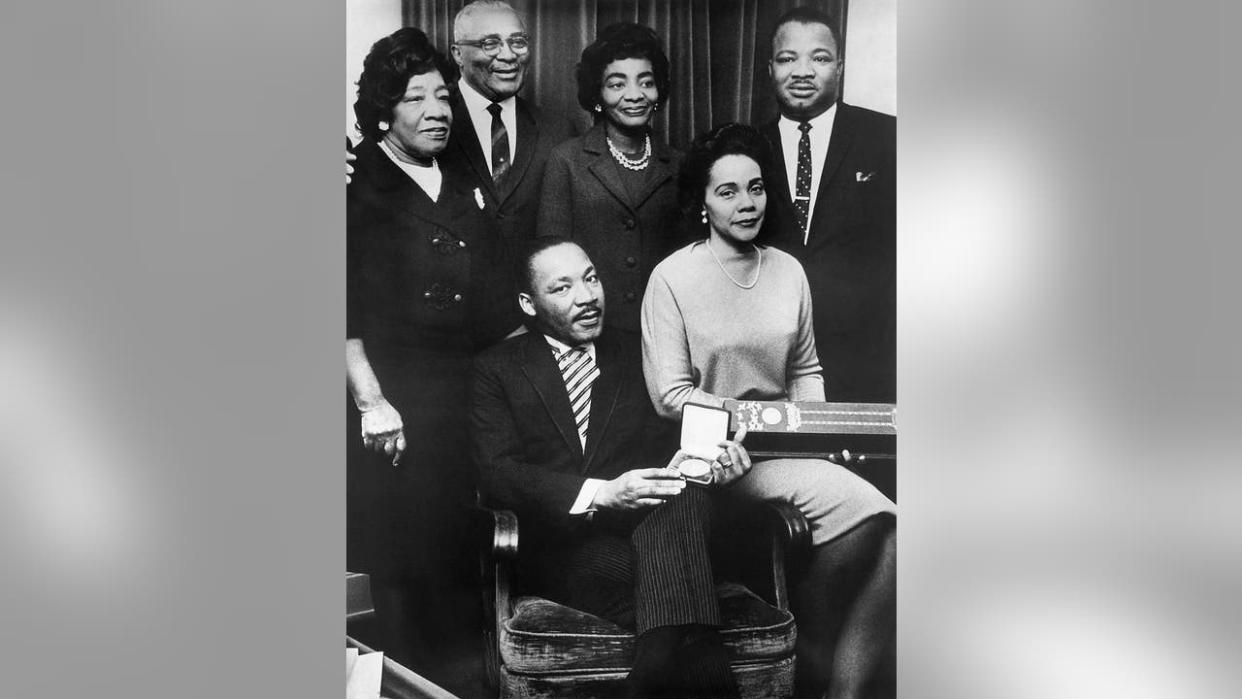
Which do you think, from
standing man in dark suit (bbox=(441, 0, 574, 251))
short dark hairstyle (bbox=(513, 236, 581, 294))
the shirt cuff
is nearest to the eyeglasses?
standing man in dark suit (bbox=(441, 0, 574, 251))

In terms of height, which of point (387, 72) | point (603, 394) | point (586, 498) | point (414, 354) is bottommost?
point (586, 498)

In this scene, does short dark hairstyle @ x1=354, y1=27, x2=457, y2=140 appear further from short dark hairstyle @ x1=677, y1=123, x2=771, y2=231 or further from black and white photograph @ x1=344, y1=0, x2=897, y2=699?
short dark hairstyle @ x1=677, y1=123, x2=771, y2=231

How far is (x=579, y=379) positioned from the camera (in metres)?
Result: 2.93

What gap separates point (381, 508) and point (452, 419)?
36cm

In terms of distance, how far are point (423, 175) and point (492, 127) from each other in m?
0.27

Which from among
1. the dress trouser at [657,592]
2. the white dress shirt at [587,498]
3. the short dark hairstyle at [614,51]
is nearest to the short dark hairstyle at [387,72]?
the short dark hairstyle at [614,51]

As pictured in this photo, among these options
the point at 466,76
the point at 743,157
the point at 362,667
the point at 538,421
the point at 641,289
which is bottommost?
the point at 362,667

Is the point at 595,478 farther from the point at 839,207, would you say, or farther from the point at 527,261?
the point at 839,207

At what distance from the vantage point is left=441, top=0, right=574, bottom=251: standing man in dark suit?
9.62 ft

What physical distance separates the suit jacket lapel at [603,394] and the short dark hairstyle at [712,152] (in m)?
0.54

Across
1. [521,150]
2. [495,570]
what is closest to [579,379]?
[495,570]
